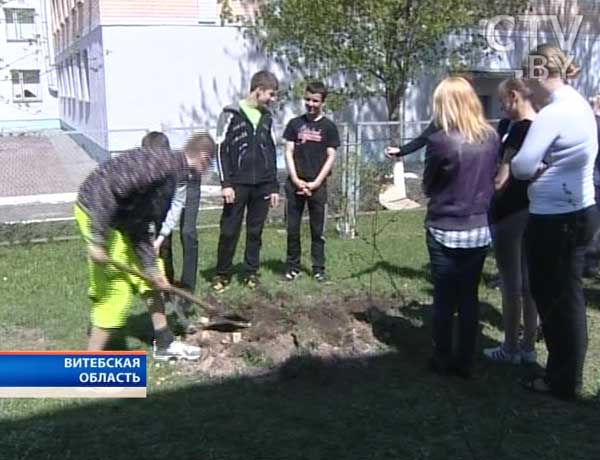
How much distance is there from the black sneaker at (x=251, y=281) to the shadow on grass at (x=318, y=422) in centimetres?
200

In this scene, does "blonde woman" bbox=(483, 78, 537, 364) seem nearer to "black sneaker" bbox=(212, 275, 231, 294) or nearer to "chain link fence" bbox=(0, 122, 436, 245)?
"black sneaker" bbox=(212, 275, 231, 294)

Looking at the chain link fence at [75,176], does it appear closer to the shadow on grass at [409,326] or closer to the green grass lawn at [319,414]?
the shadow on grass at [409,326]

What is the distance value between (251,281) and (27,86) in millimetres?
32354

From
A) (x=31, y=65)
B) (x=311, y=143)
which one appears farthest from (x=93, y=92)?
(x=31, y=65)

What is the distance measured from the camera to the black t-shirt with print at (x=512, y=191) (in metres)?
4.15

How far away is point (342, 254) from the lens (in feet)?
26.1

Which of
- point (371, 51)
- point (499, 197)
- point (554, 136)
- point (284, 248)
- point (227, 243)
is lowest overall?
point (284, 248)

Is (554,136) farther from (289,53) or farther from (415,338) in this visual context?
(289,53)

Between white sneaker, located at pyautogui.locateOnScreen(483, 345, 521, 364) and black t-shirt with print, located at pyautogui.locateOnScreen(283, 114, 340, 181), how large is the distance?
251 cm

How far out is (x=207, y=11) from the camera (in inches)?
680

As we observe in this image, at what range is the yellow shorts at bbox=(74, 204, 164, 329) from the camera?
3.93 m

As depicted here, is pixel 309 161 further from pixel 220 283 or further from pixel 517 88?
pixel 517 88

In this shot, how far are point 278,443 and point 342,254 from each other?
4.55 meters

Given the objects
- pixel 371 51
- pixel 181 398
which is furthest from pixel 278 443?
pixel 371 51
